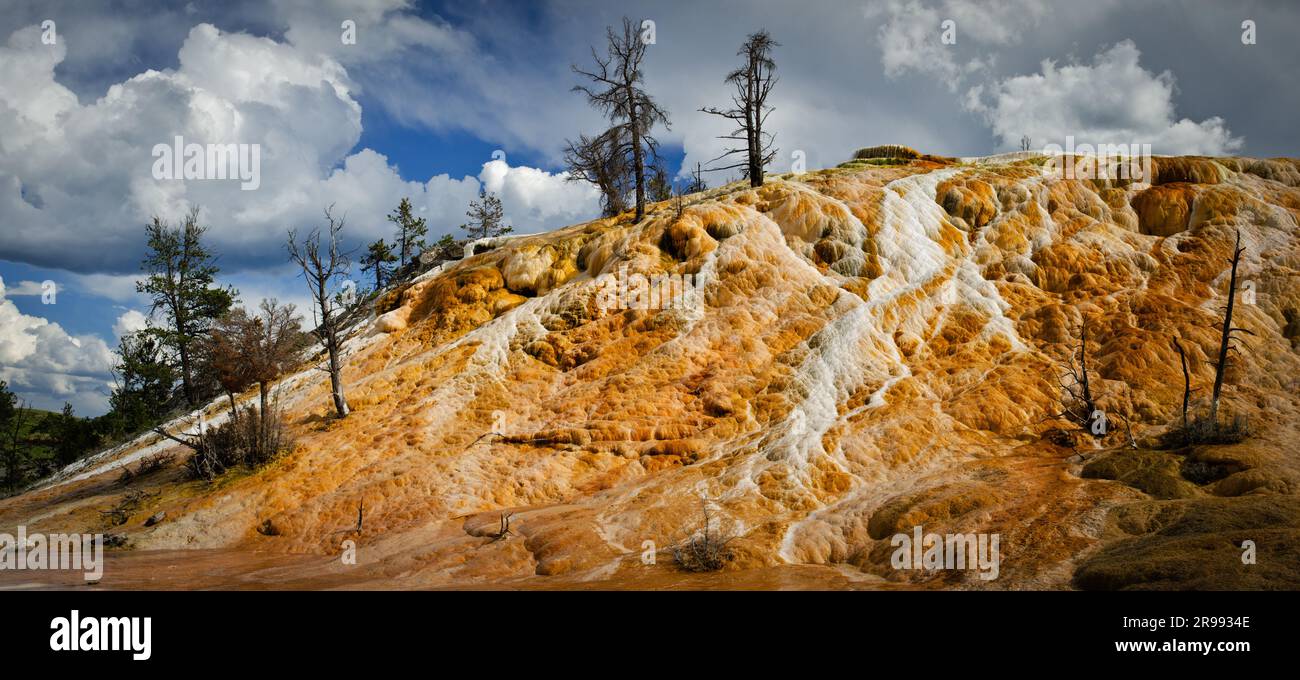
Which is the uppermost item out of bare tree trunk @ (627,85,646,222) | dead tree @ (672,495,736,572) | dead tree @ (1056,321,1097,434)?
bare tree trunk @ (627,85,646,222)

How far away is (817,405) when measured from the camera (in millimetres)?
19125

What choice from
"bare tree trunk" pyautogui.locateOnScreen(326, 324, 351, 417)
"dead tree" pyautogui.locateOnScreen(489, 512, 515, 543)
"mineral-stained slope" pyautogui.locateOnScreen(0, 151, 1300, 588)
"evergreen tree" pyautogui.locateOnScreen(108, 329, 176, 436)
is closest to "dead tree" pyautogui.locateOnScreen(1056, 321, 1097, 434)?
"mineral-stained slope" pyautogui.locateOnScreen(0, 151, 1300, 588)

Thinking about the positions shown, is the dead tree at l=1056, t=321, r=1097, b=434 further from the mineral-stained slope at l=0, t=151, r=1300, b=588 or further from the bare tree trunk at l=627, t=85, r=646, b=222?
the bare tree trunk at l=627, t=85, r=646, b=222

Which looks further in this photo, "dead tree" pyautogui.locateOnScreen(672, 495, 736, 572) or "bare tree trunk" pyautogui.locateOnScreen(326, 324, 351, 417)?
"bare tree trunk" pyautogui.locateOnScreen(326, 324, 351, 417)

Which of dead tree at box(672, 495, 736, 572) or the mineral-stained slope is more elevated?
the mineral-stained slope

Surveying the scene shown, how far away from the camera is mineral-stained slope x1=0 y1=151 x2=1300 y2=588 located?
12.3m

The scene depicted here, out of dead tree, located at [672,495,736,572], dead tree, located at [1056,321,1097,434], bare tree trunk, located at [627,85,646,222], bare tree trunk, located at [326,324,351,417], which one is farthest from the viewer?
bare tree trunk, located at [627,85,646,222]

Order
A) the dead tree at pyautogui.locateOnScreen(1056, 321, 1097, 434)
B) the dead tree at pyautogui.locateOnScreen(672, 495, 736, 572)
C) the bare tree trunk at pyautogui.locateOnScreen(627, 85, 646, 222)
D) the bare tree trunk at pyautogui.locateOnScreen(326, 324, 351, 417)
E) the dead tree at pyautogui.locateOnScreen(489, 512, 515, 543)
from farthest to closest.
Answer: the bare tree trunk at pyautogui.locateOnScreen(627, 85, 646, 222) < the bare tree trunk at pyautogui.locateOnScreen(326, 324, 351, 417) < the dead tree at pyautogui.locateOnScreen(1056, 321, 1097, 434) < the dead tree at pyautogui.locateOnScreen(489, 512, 515, 543) < the dead tree at pyautogui.locateOnScreen(672, 495, 736, 572)

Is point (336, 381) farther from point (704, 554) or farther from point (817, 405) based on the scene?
point (817, 405)

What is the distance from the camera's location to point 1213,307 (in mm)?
20547

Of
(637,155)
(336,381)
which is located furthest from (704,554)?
(637,155)

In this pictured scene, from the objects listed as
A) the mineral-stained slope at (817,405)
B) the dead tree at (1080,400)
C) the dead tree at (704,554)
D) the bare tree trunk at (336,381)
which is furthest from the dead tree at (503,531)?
the dead tree at (1080,400)
